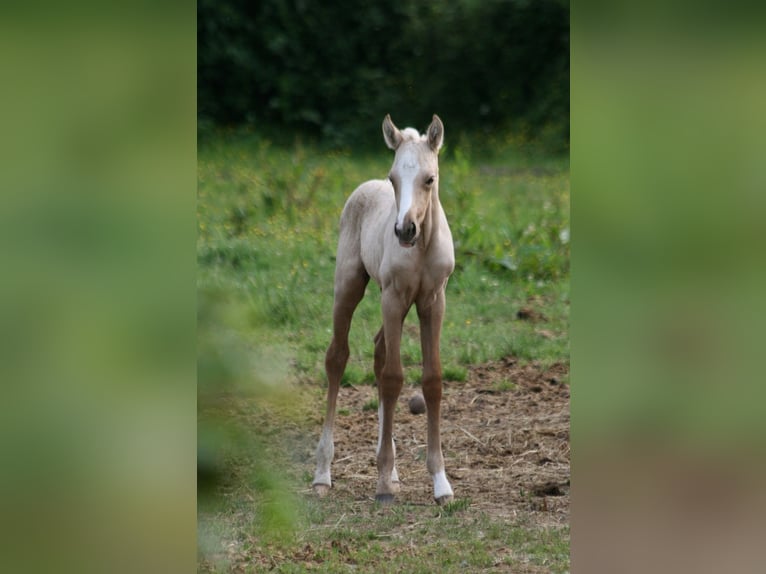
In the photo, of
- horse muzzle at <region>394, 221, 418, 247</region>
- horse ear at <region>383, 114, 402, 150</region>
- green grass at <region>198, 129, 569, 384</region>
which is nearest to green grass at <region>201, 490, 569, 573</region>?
horse muzzle at <region>394, 221, 418, 247</region>

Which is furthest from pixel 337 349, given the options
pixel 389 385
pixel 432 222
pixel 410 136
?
pixel 410 136

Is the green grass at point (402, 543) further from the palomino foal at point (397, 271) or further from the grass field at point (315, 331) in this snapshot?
the palomino foal at point (397, 271)

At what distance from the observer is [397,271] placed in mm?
4297

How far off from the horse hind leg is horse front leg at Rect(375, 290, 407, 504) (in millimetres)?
192

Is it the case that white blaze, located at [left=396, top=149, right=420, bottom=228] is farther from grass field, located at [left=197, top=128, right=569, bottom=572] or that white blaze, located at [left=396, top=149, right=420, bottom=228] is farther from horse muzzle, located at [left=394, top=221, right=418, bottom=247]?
Result: grass field, located at [left=197, top=128, right=569, bottom=572]

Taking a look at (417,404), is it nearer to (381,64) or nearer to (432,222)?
(432,222)

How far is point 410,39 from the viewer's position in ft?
42.7

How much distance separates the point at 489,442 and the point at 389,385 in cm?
120

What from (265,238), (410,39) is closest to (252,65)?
(410,39)

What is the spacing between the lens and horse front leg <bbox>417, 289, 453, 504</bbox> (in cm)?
443

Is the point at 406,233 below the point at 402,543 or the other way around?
the other way around

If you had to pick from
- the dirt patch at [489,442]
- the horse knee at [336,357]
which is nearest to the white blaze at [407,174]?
the horse knee at [336,357]
